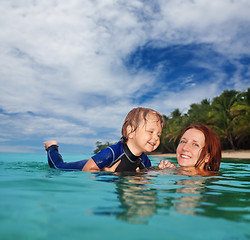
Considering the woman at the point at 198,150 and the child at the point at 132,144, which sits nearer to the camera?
the child at the point at 132,144

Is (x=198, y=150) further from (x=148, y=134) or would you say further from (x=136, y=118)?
(x=136, y=118)

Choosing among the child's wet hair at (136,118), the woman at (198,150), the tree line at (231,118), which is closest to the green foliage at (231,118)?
the tree line at (231,118)

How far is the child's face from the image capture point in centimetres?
419

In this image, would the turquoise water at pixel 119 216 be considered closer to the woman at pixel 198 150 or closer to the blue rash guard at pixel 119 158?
the blue rash guard at pixel 119 158

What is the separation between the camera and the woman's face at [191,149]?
14.8 ft

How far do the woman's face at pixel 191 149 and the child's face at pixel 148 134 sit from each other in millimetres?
606

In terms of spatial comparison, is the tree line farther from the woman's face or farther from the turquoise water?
the turquoise water

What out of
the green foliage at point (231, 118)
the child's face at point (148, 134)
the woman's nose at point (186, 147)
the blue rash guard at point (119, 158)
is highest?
the green foliage at point (231, 118)

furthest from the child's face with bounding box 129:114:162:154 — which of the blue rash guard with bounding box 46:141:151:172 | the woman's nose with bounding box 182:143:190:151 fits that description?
the woman's nose with bounding box 182:143:190:151

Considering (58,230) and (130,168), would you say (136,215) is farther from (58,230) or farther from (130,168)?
(130,168)

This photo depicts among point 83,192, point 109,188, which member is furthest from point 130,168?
point 83,192

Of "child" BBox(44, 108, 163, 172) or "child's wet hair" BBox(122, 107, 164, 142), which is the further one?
"child's wet hair" BBox(122, 107, 164, 142)

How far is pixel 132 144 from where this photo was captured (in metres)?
4.48

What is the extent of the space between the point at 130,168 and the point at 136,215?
9.87 ft
